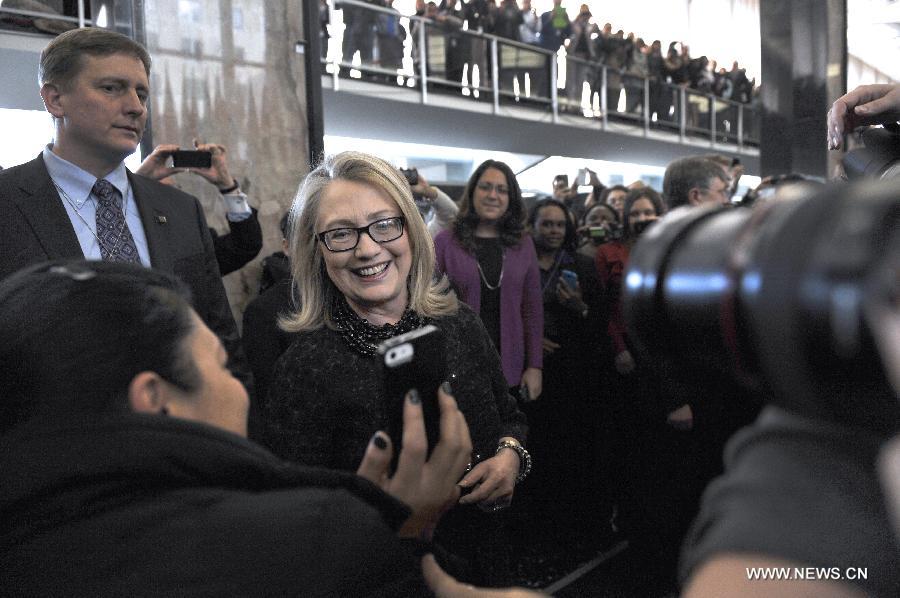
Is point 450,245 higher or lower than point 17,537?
higher

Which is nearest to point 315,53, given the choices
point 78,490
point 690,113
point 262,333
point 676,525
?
point 262,333

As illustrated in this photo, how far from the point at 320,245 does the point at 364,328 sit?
0.19m

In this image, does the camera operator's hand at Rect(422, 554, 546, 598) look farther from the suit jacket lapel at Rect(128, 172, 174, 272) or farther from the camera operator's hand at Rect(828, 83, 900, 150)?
the suit jacket lapel at Rect(128, 172, 174, 272)

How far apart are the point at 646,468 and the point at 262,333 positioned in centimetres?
170

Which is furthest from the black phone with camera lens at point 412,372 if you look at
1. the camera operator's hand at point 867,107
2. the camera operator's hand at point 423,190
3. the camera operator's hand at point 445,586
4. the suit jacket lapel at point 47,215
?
the camera operator's hand at point 423,190

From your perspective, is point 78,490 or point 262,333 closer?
point 78,490

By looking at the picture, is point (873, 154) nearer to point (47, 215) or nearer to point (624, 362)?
point (47, 215)

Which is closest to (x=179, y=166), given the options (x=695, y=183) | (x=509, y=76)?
(x=695, y=183)

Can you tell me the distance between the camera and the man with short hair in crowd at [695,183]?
120 inches

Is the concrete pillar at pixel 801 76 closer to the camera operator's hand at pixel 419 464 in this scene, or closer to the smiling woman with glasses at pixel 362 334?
the smiling woman with glasses at pixel 362 334

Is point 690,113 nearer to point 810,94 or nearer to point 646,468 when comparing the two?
point 810,94

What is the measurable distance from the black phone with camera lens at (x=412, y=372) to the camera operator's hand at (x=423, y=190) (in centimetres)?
241

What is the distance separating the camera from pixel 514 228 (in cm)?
343

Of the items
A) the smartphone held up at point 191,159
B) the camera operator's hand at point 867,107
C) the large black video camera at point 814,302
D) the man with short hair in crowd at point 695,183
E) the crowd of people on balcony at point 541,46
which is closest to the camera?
the large black video camera at point 814,302
